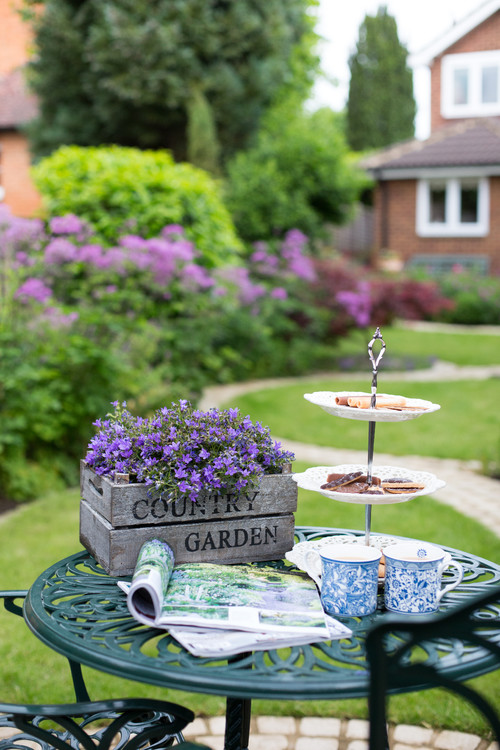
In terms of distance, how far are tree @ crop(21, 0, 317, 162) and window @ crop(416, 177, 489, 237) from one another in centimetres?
576

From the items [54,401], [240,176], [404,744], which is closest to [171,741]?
[404,744]

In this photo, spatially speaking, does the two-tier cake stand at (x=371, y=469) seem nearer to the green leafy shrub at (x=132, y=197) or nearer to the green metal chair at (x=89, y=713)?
the green metal chair at (x=89, y=713)

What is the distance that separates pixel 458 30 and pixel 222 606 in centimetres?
2359

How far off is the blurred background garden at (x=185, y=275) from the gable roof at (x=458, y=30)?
3.85 m

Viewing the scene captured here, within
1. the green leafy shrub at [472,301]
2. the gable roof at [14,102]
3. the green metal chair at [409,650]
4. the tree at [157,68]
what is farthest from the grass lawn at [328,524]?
the gable roof at [14,102]

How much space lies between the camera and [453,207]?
20688mm

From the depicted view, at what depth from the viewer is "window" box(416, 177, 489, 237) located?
20469mm

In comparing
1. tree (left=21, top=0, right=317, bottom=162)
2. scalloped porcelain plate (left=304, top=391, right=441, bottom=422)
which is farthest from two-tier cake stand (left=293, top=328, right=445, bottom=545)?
tree (left=21, top=0, right=317, bottom=162)

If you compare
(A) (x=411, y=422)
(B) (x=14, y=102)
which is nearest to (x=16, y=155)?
(B) (x=14, y=102)

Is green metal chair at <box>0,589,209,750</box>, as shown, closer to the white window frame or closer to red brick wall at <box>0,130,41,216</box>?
red brick wall at <box>0,130,41,216</box>

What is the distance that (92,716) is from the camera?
6.89 ft

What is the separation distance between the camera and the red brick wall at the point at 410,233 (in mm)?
20312

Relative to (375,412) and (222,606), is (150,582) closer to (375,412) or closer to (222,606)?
(222,606)

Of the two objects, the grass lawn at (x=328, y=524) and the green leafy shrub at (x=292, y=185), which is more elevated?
the green leafy shrub at (x=292, y=185)
